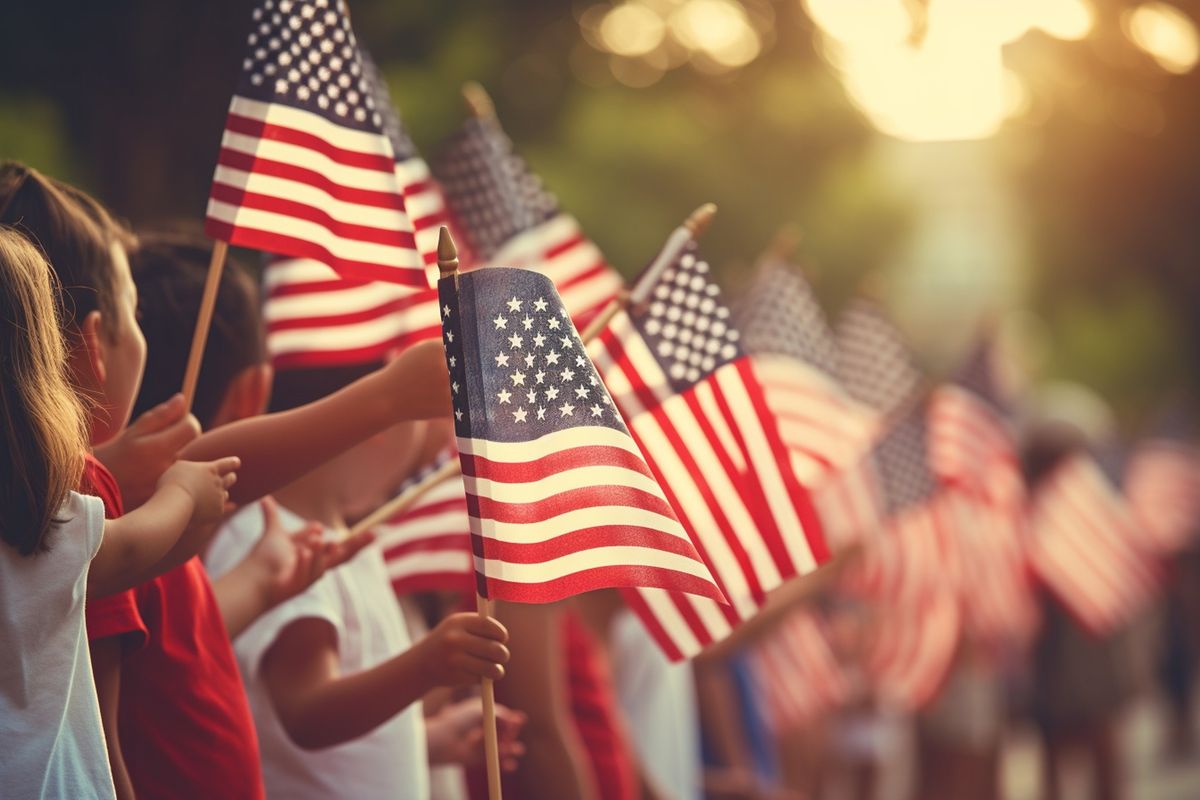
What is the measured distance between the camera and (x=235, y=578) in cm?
312

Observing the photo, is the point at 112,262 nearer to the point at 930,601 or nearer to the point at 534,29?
the point at 930,601

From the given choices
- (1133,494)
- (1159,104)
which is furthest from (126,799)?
(1159,104)

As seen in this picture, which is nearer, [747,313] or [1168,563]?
[747,313]

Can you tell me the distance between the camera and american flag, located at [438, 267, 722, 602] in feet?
9.26

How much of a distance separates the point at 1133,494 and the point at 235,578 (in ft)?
36.1

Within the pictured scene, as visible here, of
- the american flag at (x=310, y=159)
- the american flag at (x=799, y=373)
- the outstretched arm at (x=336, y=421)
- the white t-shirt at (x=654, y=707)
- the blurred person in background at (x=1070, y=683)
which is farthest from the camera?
the blurred person in background at (x=1070, y=683)

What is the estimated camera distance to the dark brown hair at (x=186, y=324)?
11.4 ft

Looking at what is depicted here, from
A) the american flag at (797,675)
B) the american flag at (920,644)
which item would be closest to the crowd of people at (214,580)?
the american flag at (920,644)

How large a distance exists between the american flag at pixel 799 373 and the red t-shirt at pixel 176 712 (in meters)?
3.66

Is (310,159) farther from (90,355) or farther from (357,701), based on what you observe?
(357,701)

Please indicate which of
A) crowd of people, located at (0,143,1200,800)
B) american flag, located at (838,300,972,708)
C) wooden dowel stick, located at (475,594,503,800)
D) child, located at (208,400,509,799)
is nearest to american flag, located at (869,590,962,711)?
american flag, located at (838,300,972,708)

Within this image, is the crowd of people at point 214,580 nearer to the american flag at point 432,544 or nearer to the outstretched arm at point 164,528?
the outstretched arm at point 164,528

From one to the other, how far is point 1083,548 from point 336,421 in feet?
23.3

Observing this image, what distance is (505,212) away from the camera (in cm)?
486
